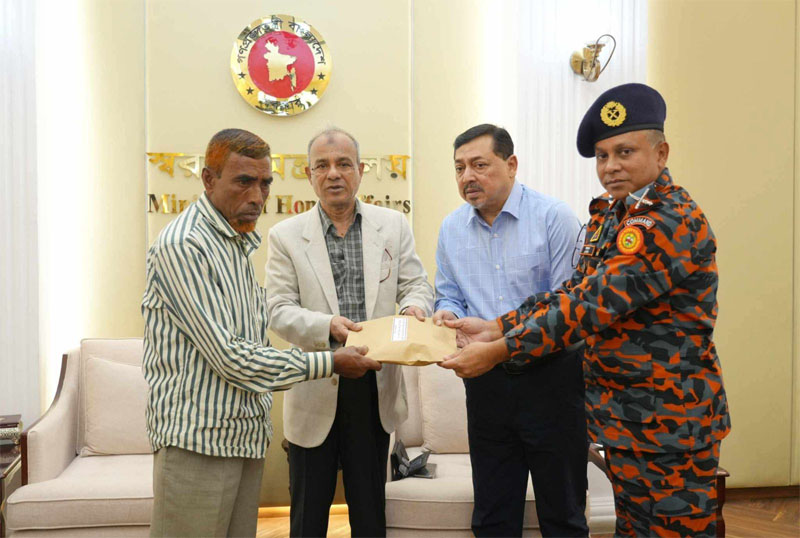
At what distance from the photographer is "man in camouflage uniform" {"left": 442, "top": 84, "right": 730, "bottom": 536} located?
1.83 m

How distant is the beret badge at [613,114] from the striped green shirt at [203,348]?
1.17 m

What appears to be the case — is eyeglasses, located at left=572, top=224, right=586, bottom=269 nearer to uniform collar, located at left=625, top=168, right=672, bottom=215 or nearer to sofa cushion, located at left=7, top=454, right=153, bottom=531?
uniform collar, located at left=625, top=168, right=672, bottom=215

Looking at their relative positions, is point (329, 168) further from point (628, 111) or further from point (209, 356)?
point (628, 111)

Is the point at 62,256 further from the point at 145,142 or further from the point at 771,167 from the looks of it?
the point at 771,167

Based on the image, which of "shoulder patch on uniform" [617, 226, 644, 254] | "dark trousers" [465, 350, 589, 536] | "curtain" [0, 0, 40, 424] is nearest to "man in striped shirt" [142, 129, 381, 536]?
"dark trousers" [465, 350, 589, 536]

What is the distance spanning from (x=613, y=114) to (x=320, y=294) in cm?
121

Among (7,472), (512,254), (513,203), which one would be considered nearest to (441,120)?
(513,203)

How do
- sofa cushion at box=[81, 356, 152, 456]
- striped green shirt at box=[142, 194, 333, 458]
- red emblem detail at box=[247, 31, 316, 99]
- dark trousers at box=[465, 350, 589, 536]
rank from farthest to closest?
1. red emblem detail at box=[247, 31, 316, 99]
2. sofa cushion at box=[81, 356, 152, 456]
3. dark trousers at box=[465, 350, 589, 536]
4. striped green shirt at box=[142, 194, 333, 458]

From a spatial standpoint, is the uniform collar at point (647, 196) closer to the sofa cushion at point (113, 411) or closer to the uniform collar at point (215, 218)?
the uniform collar at point (215, 218)

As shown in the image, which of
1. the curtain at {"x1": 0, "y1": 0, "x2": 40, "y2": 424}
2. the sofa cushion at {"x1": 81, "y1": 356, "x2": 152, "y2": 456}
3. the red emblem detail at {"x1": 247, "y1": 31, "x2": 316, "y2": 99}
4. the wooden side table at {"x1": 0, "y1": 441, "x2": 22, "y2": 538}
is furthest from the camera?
the red emblem detail at {"x1": 247, "y1": 31, "x2": 316, "y2": 99}

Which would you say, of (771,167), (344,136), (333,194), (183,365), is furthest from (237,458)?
(771,167)

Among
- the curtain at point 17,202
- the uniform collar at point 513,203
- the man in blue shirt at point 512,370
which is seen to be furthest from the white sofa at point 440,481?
the curtain at point 17,202

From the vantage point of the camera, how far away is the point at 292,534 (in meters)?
2.50

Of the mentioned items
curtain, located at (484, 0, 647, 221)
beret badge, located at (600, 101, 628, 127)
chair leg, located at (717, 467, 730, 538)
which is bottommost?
chair leg, located at (717, 467, 730, 538)
